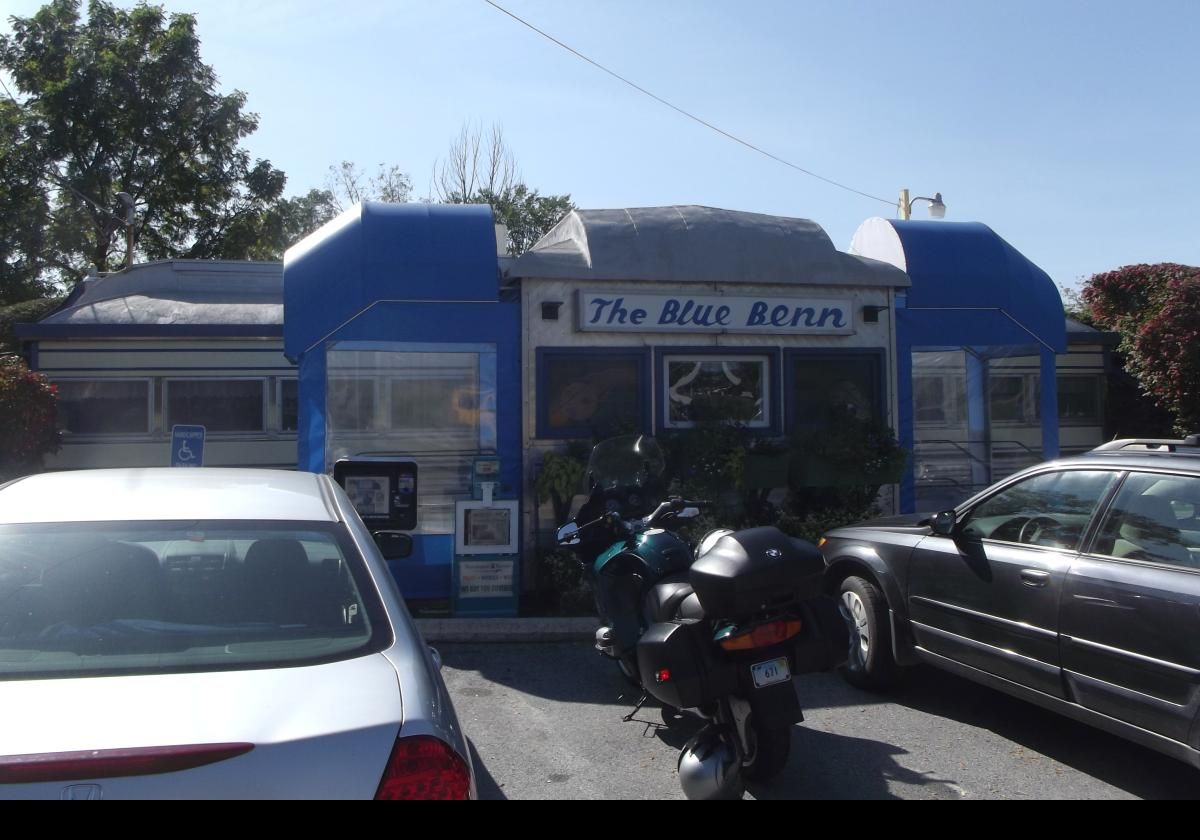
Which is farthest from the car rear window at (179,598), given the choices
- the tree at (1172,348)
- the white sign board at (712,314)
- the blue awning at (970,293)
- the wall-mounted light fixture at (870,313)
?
the tree at (1172,348)

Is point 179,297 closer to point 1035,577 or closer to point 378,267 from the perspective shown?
point 378,267

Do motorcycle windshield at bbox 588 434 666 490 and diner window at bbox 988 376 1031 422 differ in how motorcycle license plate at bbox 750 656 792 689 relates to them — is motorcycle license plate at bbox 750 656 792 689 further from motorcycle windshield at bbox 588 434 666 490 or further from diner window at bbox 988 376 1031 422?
diner window at bbox 988 376 1031 422

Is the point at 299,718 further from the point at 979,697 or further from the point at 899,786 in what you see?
the point at 979,697

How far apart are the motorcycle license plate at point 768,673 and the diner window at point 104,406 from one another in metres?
12.1

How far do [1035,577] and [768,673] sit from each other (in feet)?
5.03

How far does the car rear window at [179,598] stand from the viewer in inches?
112

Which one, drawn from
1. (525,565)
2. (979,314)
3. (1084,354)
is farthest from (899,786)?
(1084,354)

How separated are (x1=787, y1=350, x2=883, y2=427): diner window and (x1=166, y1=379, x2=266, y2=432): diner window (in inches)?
318

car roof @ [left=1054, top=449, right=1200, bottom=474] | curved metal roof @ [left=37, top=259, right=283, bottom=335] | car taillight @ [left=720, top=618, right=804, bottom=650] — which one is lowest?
car taillight @ [left=720, top=618, right=804, bottom=650]

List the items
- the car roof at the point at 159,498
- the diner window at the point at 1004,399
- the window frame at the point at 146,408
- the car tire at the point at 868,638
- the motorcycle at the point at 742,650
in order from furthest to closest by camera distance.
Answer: the window frame at the point at 146,408, the diner window at the point at 1004,399, the car tire at the point at 868,638, the motorcycle at the point at 742,650, the car roof at the point at 159,498

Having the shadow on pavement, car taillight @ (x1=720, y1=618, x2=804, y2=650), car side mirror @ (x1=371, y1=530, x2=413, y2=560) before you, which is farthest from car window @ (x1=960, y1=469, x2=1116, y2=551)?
car side mirror @ (x1=371, y1=530, x2=413, y2=560)

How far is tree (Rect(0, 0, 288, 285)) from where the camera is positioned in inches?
938

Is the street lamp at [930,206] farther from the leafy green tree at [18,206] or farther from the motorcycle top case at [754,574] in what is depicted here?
the leafy green tree at [18,206]

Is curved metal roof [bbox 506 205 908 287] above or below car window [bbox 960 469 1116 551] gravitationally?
above
